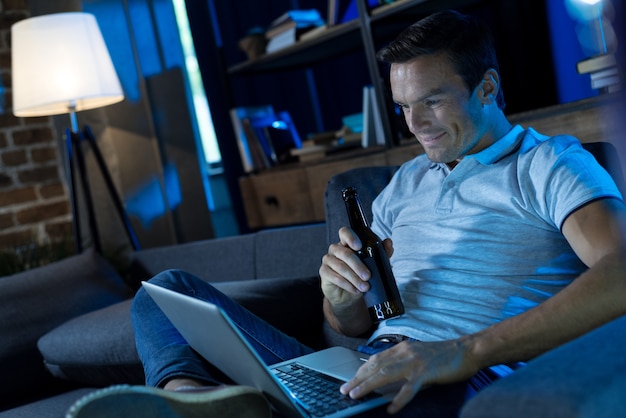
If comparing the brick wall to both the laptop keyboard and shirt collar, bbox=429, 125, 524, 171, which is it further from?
shirt collar, bbox=429, 125, 524, 171

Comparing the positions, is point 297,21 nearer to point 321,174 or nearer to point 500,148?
point 321,174

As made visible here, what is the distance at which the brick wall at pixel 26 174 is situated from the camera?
3580 mm

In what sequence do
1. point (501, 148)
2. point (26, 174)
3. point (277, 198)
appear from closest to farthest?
point (501, 148), point (277, 198), point (26, 174)

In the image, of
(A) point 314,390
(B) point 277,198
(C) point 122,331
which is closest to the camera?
(A) point 314,390

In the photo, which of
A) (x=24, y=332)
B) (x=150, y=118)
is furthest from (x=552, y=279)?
(x=150, y=118)

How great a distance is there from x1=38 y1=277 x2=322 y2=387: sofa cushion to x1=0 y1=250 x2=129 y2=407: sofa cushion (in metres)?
0.08

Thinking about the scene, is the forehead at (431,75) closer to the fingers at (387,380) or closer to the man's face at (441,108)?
the man's face at (441,108)

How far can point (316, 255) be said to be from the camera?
2.28 m

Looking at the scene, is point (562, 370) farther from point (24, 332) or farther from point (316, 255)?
point (24, 332)

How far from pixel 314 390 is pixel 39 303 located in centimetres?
158

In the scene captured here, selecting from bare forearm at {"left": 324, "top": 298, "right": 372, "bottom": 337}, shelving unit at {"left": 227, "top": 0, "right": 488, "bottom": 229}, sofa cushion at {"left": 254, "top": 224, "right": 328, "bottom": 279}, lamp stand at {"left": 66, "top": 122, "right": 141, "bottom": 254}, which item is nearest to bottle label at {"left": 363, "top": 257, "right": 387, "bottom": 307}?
bare forearm at {"left": 324, "top": 298, "right": 372, "bottom": 337}

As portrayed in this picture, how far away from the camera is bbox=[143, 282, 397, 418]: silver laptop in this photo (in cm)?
104

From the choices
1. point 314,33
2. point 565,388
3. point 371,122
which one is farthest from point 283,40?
point 565,388

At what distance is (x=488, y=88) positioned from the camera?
5.01 ft
